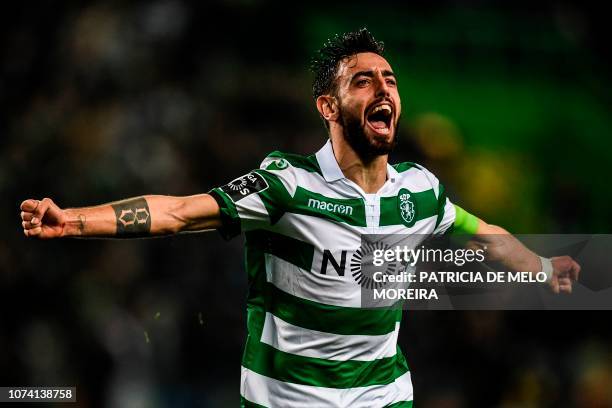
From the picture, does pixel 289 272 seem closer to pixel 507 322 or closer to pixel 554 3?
pixel 507 322

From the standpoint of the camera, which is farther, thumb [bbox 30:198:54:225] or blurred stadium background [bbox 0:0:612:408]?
blurred stadium background [bbox 0:0:612:408]

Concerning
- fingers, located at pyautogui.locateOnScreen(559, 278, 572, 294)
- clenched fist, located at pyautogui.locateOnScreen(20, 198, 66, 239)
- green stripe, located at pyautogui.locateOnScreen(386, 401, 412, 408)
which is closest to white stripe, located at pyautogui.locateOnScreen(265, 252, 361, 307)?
green stripe, located at pyautogui.locateOnScreen(386, 401, 412, 408)

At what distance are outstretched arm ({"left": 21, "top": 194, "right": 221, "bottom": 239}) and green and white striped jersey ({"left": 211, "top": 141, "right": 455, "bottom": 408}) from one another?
19 centimetres

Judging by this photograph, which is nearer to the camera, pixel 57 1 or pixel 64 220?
pixel 64 220

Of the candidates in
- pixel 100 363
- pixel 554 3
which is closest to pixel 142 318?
pixel 100 363

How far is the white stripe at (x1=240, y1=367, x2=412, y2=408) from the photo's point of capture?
4.03 metres

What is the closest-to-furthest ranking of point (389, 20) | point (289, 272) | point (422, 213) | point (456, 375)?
point (289, 272)
point (422, 213)
point (456, 375)
point (389, 20)

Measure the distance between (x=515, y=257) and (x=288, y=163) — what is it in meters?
1.35

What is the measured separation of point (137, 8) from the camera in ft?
29.0

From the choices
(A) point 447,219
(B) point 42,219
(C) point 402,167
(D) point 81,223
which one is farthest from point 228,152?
(B) point 42,219

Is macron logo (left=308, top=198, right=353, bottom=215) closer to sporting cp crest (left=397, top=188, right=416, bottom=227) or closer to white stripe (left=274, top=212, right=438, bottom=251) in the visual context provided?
white stripe (left=274, top=212, right=438, bottom=251)

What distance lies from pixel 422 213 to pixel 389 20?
535 cm

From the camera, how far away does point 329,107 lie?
4434 millimetres

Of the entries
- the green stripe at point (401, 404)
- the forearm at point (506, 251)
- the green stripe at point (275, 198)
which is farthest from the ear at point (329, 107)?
the green stripe at point (401, 404)
